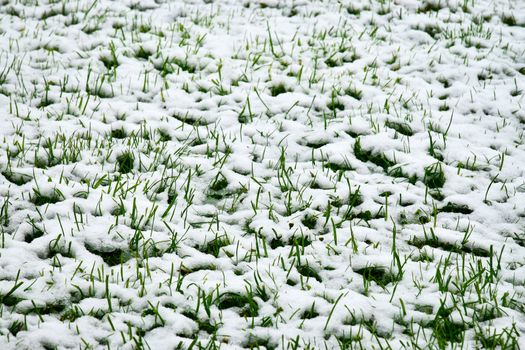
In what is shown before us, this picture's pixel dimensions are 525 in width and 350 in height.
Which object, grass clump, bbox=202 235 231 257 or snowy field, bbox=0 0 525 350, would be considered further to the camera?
grass clump, bbox=202 235 231 257

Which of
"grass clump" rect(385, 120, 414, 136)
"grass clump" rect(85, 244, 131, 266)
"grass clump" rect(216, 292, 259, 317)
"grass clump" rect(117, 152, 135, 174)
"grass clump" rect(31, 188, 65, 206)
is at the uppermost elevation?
"grass clump" rect(385, 120, 414, 136)

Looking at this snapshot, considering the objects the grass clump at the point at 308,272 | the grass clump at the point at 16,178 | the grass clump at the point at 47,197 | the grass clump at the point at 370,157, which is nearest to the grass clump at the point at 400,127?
the grass clump at the point at 370,157

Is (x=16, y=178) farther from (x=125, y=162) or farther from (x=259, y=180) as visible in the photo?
(x=259, y=180)

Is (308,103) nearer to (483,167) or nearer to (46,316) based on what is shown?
(483,167)

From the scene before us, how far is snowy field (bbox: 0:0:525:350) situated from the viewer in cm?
225

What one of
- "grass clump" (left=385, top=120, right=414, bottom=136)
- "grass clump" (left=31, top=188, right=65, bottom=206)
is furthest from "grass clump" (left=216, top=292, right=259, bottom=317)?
"grass clump" (left=385, top=120, right=414, bottom=136)

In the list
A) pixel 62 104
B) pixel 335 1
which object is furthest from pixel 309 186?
pixel 335 1

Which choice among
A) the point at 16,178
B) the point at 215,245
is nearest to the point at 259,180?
the point at 215,245

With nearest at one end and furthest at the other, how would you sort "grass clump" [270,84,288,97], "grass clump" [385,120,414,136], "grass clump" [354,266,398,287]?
1. "grass clump" [354,266,398,287]
2. "grass clump" [385,120,414,136]
3. "grass clump" [270,84,288,97]

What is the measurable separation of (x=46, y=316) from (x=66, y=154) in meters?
1.26

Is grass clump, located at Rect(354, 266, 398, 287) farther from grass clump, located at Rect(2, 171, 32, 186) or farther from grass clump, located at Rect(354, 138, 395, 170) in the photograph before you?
grass clump, located at Rect(2, 171, 32, 186)

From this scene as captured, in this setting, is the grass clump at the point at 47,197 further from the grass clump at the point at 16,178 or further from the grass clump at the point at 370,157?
the grass clump at the point at 370,157

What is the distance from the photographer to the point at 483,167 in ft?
10.8

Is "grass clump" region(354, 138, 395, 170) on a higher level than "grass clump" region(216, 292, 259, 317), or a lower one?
higher
